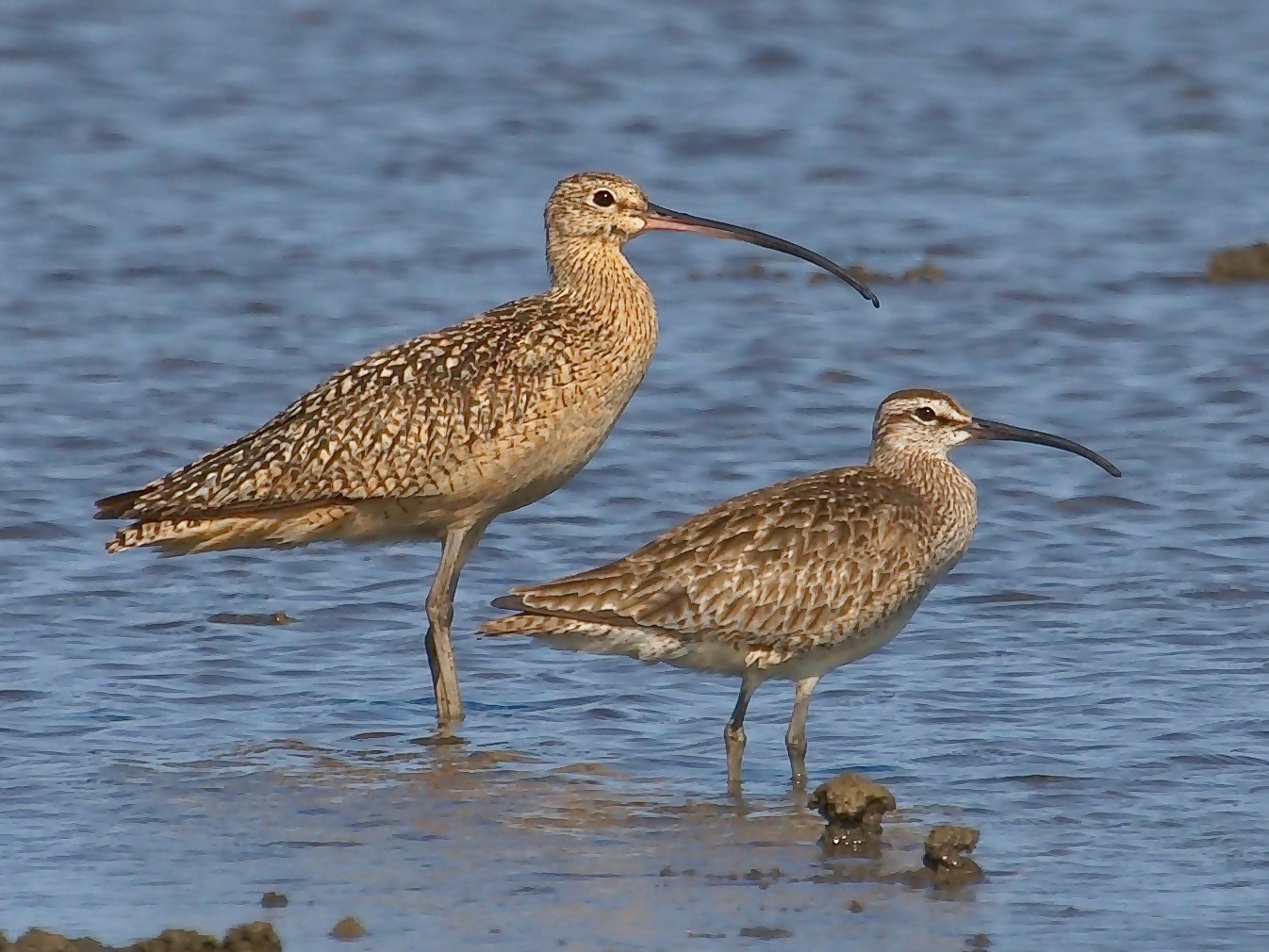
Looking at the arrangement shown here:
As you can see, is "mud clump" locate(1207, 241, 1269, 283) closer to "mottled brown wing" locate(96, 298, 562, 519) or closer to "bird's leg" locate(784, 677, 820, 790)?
"mottled brown wing" locate(96, 298, 562, 519)

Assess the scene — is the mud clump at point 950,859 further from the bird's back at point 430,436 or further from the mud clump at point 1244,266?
the mud clump at point 1244,266

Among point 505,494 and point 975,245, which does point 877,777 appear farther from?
point 975,245

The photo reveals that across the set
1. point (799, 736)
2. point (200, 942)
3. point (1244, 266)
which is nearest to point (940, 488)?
point (799, 736)

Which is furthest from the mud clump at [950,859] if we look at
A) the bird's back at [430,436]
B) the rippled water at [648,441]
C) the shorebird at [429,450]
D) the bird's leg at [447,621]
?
the bird's back at [430,436]

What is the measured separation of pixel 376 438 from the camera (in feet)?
31.6

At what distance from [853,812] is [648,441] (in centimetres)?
549

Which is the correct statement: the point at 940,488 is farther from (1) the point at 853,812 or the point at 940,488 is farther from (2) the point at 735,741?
(1) the point at 853,812

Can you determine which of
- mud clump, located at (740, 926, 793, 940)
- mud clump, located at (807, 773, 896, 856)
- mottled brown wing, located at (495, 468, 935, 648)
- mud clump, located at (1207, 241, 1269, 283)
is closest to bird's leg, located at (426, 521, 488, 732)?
mottled brown wing, located at (495, 468, 935, 648)

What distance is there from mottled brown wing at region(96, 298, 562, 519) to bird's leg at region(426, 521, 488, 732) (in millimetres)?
332

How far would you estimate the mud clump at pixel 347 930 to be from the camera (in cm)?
659

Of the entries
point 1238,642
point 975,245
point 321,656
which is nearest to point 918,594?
point 1238,642

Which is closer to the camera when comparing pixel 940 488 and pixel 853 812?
pixel 853 812

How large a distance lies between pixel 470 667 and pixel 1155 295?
21.2ft

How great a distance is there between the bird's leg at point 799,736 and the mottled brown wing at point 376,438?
1.66 m
